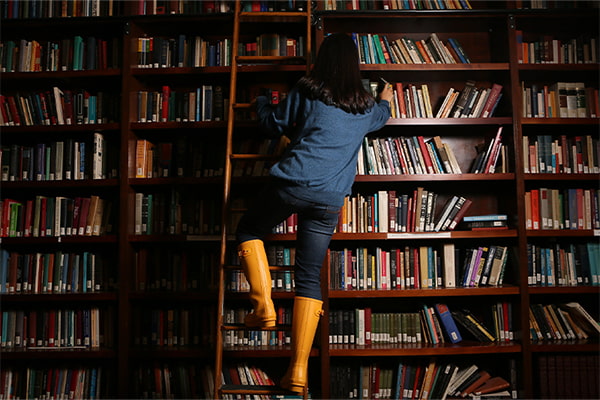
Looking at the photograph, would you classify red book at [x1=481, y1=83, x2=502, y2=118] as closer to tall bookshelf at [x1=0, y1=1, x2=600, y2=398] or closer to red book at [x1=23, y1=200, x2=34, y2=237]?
tall bookshelf at [x1=0, y1=1, x2=600, y2=398]

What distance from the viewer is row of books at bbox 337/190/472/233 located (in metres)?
2.77

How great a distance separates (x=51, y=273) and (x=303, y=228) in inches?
63.5

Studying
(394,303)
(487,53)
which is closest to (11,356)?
(394,303)

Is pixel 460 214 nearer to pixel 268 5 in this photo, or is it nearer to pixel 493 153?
pixel 493 153

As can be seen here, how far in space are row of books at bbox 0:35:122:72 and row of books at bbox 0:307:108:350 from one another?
1.42 meters

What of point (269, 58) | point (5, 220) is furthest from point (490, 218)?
point (5, 220)

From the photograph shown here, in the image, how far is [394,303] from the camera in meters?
2.99

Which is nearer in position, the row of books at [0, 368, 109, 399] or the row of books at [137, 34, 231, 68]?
the row of books at [0, 368, 109, 399]

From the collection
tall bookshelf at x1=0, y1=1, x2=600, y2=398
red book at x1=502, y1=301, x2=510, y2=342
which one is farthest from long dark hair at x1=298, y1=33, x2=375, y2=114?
red book at x1=502, y1=301, x2=510, y2=342

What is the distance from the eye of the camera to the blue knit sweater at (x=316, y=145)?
6.71 feet

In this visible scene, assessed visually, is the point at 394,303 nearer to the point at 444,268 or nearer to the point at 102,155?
the point at 444,268

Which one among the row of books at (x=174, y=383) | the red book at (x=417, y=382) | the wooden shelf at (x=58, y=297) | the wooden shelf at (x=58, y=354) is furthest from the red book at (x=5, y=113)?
the red book at (x=417, y=382)

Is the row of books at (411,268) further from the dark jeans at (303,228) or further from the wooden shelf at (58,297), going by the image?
the wooden shelf at (58,297)

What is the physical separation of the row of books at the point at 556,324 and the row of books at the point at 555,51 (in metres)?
1.40
